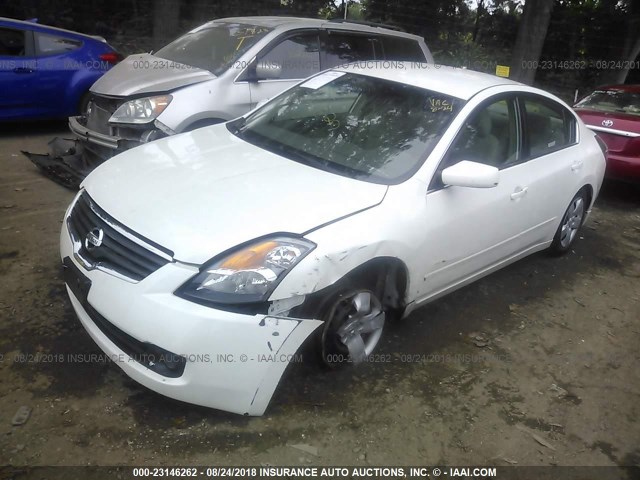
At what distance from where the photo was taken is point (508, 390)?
3270 millimetres

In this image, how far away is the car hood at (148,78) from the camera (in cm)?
511

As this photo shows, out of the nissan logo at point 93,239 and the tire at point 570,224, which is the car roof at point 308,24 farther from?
the nissan logo at point 93,239

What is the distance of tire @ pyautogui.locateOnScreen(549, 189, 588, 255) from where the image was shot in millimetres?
4785

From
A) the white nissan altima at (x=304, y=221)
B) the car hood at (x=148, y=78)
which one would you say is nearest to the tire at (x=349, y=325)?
the white nissan altima at (x=304, y=221)

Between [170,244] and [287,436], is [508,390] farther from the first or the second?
[170,244]

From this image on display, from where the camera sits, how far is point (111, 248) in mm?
2654

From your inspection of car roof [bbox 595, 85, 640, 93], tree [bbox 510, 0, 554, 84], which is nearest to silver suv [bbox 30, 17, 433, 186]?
car roof [bbox 595, 85, 640, 93]

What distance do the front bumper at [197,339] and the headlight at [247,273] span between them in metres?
0.06

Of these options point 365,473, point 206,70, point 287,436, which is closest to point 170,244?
point 287,436

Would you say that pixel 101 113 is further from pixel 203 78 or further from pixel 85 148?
pixel 203 78

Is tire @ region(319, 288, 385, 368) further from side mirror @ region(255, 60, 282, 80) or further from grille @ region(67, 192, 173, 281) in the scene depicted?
side mirror @ region(255, 60, 282, 80)

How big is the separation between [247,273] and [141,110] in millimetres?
3090

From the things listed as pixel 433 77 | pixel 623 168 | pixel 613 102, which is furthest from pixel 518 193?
pixel 613 102

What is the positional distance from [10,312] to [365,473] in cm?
234
